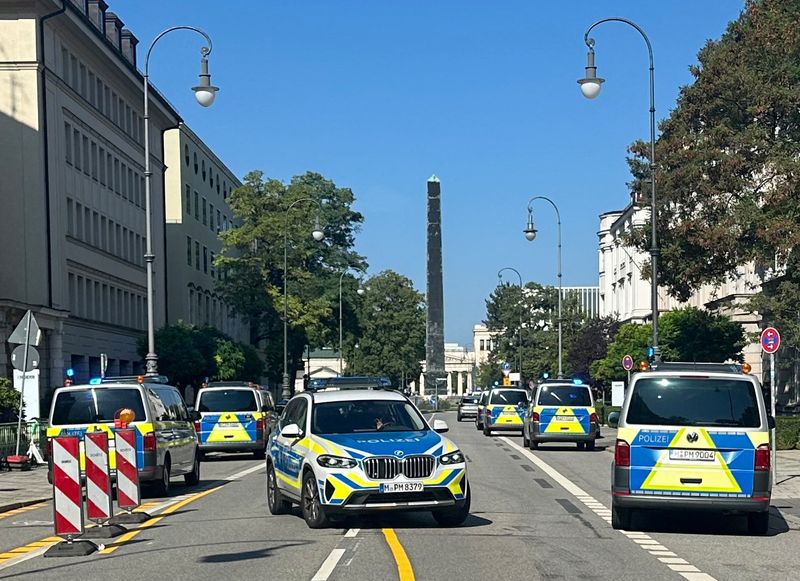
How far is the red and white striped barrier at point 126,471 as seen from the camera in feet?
53.9

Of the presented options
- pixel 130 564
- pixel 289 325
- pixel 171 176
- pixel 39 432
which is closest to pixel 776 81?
pixel 39 432

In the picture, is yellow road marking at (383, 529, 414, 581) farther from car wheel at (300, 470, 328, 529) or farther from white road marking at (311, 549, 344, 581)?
Answer: car wheel at (300, 470, 328, 529)

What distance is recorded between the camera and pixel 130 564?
40.2 ft

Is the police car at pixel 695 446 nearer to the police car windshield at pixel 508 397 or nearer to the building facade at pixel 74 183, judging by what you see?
the police car windshield at pixel 508 397

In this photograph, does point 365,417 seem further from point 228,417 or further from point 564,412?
point 564,412

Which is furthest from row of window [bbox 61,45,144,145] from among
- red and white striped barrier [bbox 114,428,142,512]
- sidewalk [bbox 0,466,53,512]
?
red and white striped barrier [bbox 114,428,142,512]

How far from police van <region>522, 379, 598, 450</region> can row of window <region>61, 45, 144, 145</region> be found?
28.5 meters

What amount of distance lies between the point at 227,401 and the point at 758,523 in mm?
18940

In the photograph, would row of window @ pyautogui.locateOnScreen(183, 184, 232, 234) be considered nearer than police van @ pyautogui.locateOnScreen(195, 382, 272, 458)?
No

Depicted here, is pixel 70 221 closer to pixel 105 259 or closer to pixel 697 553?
pixel 105 259

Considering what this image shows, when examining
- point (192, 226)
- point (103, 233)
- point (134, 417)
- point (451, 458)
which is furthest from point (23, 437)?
point (192, 226)

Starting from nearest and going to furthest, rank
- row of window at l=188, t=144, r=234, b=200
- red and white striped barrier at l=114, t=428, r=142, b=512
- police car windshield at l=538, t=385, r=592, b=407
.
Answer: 1. red and white striped barrier at l=114, t=428, r=142, b=512
2. police car windshield at l=538, t=385, r=592, b=407
3. row of window at l=188, t=144, r=234, b=200

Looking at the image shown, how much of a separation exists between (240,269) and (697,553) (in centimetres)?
6655

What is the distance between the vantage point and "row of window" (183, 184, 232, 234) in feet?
272
